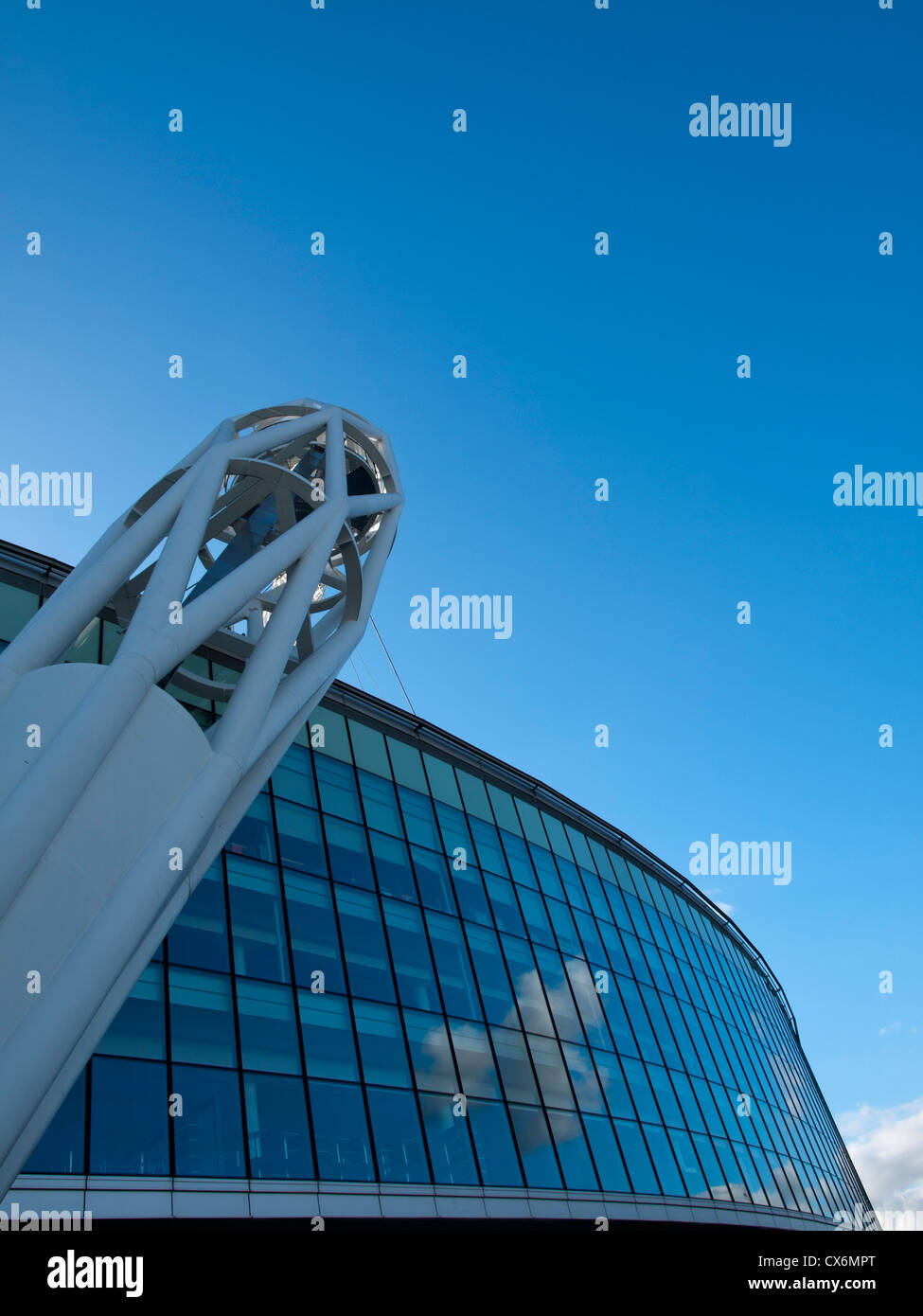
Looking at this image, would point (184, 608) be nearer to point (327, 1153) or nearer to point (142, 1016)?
point (142, 1016)

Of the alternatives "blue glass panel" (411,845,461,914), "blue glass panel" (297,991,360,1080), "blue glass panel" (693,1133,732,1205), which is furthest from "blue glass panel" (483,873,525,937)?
"blue glass panel" (693,1133,732,1205)

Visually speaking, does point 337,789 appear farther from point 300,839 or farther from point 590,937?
point 590,937

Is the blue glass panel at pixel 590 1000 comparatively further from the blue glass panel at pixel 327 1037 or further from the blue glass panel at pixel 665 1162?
the blue glass panel at pixel 327 1037

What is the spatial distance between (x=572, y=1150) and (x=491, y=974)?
459 centimetres

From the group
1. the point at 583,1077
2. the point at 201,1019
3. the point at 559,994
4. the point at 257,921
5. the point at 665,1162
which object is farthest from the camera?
the point at 559,994

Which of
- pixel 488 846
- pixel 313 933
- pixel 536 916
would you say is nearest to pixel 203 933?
pixel 313 933

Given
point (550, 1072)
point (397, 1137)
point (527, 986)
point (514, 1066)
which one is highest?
point (527, 986)

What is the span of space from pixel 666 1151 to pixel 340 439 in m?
21.0

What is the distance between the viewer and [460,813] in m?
29.3

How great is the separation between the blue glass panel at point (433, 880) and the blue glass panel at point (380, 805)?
2.86 ft

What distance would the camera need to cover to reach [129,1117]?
15883 mm

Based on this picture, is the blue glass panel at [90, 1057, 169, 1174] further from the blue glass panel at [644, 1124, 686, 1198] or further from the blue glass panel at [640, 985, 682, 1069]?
the blue glass panel at [640, 985, 682, 1069]

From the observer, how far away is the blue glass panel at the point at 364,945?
858 inches

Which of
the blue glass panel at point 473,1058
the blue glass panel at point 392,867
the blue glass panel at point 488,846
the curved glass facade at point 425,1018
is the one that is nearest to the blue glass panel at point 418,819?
the curved glass facade at point 425,1018
